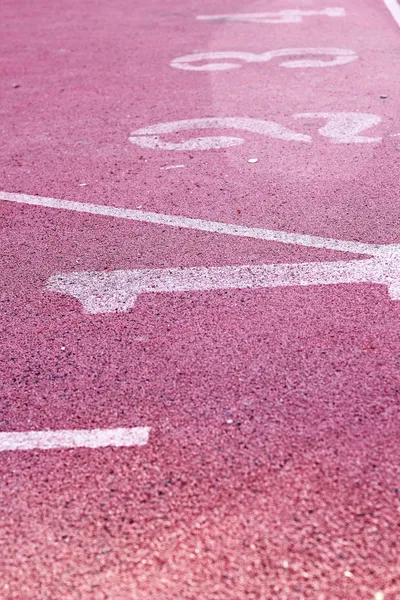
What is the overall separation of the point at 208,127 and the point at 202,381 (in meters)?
4.91

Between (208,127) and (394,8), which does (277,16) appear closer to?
(394,8)

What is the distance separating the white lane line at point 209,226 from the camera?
582cm

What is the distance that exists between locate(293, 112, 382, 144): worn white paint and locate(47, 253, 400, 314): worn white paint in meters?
2.82

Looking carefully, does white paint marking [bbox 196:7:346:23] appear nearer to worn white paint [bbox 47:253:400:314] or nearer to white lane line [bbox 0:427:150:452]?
worn white paint [bbox 47:253:400:314]

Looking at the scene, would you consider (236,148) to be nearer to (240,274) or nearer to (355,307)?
(240,274)

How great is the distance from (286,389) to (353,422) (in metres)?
0.41

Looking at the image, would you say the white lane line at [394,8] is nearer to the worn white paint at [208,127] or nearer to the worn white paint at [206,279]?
the worn white paint at [208,127]

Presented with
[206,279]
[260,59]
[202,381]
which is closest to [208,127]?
[206,279]

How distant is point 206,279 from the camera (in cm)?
550

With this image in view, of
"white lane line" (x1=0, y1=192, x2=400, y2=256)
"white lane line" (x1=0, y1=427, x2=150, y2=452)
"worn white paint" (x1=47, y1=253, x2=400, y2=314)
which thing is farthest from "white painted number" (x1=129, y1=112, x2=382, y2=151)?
"white lane line" (x1=0, y1=427, x2=150, y2=452)

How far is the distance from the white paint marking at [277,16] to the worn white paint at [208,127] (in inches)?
289

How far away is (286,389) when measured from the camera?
14.0 ft

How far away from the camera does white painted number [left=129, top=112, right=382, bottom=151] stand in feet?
27.0

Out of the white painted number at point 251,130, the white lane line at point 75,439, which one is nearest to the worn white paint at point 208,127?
the white painted number at point 251,130
